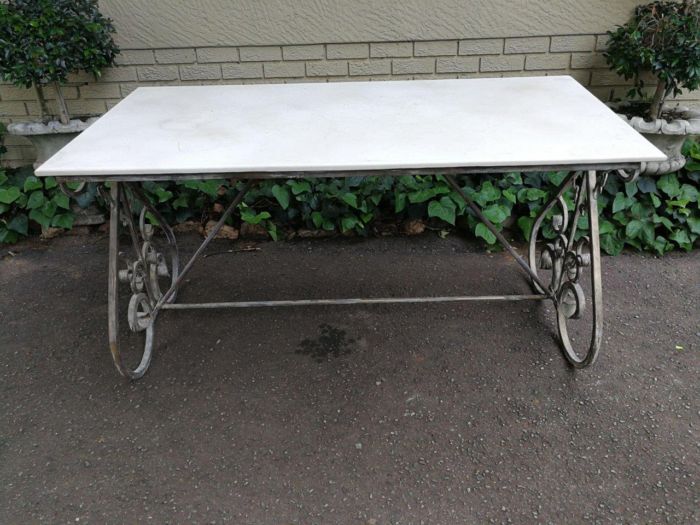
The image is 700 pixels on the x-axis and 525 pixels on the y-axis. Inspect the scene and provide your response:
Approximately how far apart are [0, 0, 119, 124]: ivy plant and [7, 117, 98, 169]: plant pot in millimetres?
286

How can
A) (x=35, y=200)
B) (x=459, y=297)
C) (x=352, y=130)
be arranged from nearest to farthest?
(x=352, y=130) < (x=459, y=297) < (x=35, y=200)

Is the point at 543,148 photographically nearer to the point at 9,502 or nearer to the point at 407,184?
the point at 407,184

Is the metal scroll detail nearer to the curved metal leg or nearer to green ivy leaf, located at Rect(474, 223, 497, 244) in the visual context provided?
green ivy leaf, located at Rect(474, 223, 497, 244)

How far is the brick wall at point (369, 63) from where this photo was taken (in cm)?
348

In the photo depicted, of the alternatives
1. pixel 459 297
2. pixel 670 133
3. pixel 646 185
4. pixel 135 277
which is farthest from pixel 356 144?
pixel 646 185

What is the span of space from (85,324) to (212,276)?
0.71m

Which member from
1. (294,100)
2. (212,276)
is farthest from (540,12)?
(212,276)

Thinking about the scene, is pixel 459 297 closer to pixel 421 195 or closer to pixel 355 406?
pixel 355 406

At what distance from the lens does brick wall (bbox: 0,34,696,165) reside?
348 cm

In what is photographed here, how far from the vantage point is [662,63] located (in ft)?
9.96

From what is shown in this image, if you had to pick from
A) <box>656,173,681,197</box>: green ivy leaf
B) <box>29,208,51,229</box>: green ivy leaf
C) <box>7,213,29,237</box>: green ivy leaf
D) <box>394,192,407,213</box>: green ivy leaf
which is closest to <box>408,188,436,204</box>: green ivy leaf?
<box>394,192,407,213</box>: green ivy leaf

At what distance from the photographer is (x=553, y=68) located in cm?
353

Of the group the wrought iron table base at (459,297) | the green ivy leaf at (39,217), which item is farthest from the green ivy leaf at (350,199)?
the green ivy leaf at (39,217)

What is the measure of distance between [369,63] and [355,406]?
215 cm
